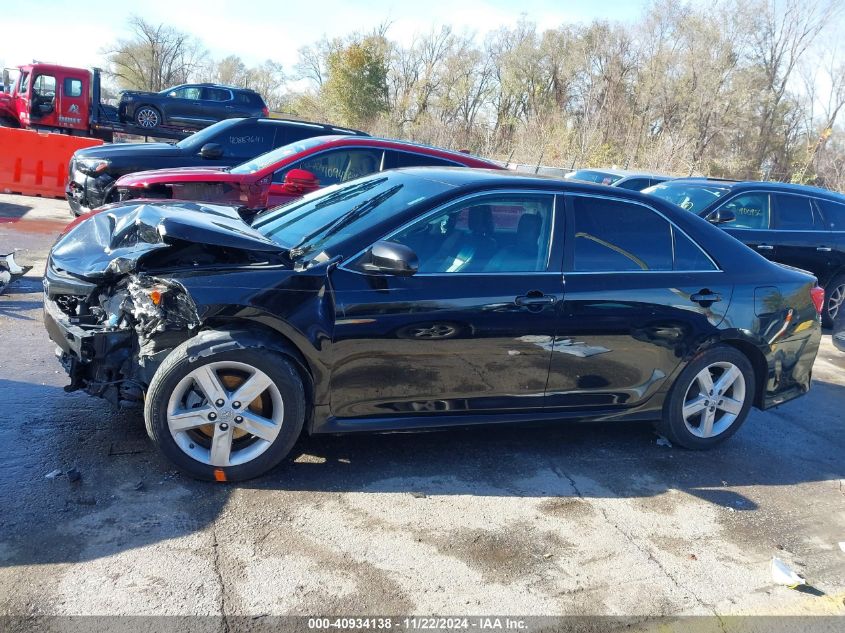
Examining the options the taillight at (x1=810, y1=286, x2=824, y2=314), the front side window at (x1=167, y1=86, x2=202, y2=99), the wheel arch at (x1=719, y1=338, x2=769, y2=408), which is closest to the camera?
the wheel arch at (x1=719, y1=338, x2=769, y2=408)

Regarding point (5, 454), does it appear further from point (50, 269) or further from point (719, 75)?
point (719, 75)

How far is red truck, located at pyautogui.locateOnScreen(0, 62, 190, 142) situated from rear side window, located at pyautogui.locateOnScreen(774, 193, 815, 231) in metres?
17.6

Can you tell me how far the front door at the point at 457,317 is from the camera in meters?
3.88

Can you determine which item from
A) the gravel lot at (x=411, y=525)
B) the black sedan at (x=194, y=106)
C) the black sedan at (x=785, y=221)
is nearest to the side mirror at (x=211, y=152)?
the gravel lot at (x=411, y=525)

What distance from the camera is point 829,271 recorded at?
936 cm

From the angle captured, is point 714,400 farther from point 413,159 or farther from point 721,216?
point 721,216

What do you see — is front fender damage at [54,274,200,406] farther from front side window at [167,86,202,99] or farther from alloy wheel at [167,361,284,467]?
front side window at [167,86,202,99]

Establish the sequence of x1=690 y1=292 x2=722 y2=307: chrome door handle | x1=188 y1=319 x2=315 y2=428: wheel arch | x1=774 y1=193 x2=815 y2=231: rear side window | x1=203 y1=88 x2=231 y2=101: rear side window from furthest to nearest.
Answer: x1=203 y1=88 x2=231 y2=101: rear side window
x1=774 y1=193 x2=815 y2=231: rear side window
x1=690 y1=292 x2=722 y2=307: chrome door handle
x1=188 y1=319 x2=315 y2=428: wheel arch

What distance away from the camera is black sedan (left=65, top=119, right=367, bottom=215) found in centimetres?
933

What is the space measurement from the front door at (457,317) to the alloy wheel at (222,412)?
0.37m

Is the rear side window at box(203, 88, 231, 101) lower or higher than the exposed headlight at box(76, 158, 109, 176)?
higher

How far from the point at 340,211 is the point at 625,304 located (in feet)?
6.01

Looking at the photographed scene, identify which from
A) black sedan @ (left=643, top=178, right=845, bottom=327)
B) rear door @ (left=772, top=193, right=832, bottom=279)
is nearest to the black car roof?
black sedan @ (left=643, top=178, right=845, bottom=327)

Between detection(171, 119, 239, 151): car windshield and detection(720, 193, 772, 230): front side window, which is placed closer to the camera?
detection(720, 193, 772, 230): front side window
